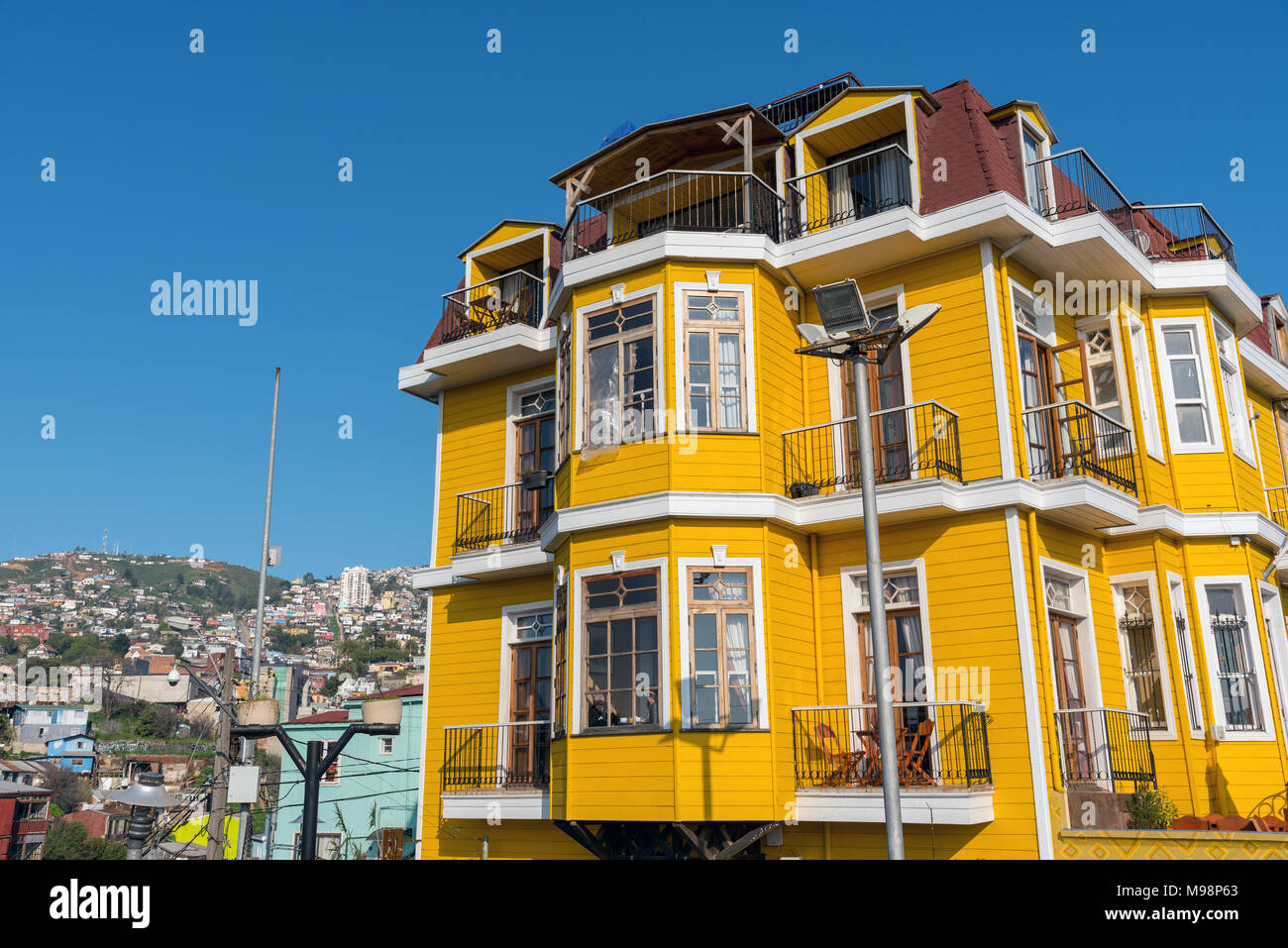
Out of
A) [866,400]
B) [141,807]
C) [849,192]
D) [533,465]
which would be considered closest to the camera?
[866,400]

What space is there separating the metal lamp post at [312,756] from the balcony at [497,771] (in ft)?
12.7

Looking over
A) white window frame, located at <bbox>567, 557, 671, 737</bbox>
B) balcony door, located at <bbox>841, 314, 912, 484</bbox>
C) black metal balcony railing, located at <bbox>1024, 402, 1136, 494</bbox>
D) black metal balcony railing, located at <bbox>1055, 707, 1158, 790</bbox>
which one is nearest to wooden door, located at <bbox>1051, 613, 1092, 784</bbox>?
black metal balcony railing, located at <bbox>1055, 707, 1158, 790</bbox>

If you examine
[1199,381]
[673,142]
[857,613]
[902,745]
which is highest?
[673,142]

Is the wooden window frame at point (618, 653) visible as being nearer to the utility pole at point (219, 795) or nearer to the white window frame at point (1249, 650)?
the white window frame at point (1249, 650)

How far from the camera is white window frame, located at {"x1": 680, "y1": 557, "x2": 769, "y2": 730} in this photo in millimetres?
12531

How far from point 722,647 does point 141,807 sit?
6668mm

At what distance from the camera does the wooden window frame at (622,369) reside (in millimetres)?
13812

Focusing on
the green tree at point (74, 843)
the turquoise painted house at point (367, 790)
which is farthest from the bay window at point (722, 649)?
the green tree at point (74, 843)

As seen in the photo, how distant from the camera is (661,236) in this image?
46.2 feet

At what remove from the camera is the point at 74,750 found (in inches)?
2968

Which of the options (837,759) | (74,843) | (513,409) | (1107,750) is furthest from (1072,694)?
(74,843)

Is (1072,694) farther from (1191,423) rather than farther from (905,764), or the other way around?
(1191,423)

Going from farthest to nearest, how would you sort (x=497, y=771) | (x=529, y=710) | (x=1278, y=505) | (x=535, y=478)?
(x=1278, y=505) → (x=535, y=478) → (x=529, y=710) → (x=497, y=771)
